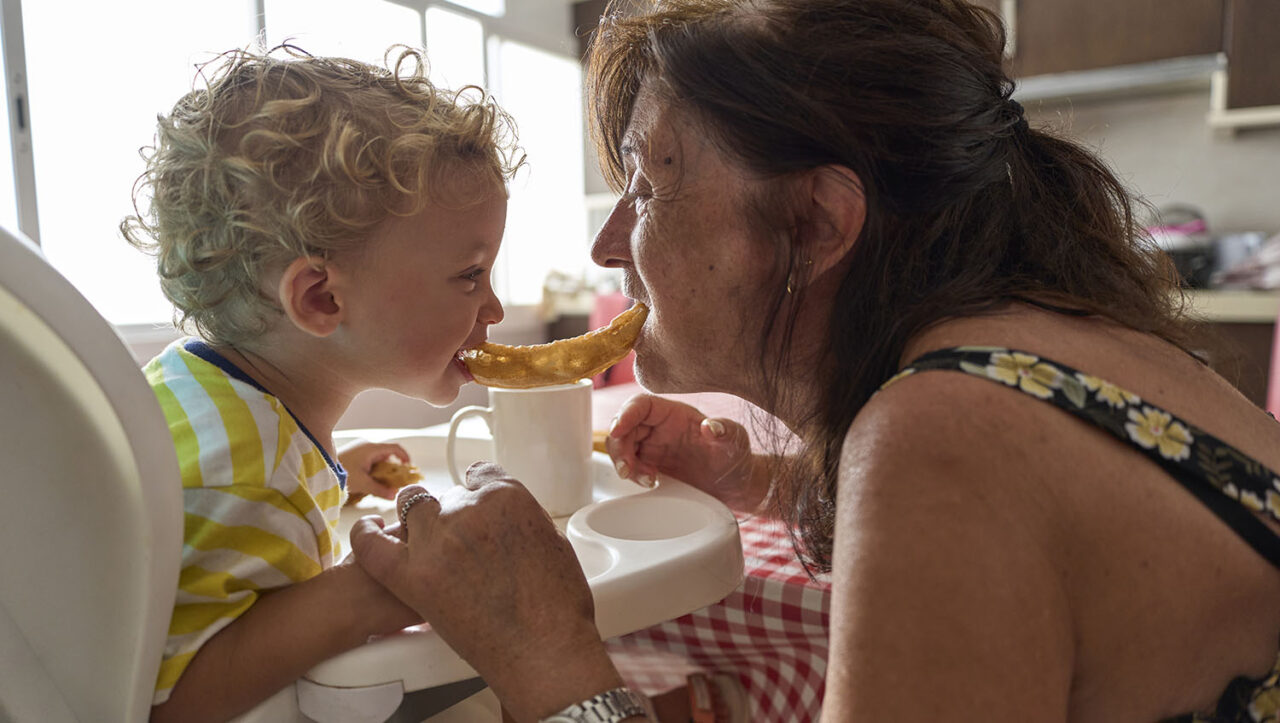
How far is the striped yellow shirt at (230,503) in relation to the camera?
0.63 m

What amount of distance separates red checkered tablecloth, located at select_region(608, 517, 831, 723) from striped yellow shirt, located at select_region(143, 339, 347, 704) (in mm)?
468

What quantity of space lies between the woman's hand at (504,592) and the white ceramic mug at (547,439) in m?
0.25

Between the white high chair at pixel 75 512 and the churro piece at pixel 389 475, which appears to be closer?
the white high chair at pixel 75 512

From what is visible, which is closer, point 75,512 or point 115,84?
point 75,512

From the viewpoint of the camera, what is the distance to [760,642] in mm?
1074

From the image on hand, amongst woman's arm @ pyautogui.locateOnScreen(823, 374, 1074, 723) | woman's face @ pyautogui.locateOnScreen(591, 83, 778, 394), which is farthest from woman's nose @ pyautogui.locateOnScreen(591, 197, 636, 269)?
woman's arm @ pyautogui.locateOnScreen(823, 374, 1074, 723)

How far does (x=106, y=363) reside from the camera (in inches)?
19.8

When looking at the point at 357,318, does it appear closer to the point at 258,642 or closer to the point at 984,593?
the point at 258,642

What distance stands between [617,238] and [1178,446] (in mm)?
610

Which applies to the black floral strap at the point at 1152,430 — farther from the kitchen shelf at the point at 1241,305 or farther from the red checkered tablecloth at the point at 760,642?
the kitchen shelf at the point at 1241,305

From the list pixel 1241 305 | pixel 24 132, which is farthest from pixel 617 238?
pixel 1241 305

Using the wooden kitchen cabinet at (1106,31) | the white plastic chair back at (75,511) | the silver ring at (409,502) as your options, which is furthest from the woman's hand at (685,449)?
the wooden kitchen cabinet at (1106,31)

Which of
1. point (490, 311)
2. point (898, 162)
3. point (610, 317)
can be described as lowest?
point (610, 317)

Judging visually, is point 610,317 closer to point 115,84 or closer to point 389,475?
point 115,84
